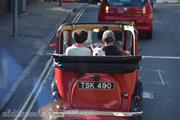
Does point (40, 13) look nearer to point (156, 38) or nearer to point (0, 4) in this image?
point (0, 4)

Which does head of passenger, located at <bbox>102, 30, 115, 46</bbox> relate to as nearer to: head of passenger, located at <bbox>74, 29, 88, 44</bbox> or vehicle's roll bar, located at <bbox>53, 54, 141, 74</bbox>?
head of passenger, located at <bbox>74, 29, 88, 44</bbox>

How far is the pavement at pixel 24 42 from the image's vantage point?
12693 millimetres

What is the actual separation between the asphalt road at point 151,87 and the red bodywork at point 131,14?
0.65 meters

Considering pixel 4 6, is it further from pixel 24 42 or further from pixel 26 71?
pixel 26 71

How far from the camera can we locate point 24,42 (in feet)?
58.7

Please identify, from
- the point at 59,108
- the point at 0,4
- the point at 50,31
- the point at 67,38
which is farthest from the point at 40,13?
the point at 59,108

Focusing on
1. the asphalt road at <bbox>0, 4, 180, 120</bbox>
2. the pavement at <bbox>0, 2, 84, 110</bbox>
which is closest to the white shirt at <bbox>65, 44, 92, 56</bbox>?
the asphalt road at <bbox>0, 4, 180, 120</bbox>

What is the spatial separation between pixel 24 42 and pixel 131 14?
3912 mm

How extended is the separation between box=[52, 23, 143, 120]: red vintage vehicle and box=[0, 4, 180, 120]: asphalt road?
1.56 meters

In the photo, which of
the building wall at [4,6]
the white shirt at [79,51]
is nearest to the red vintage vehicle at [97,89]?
the white shirt at [79,51]

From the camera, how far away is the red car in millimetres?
18547

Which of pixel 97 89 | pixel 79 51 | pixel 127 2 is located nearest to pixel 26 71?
pixel 79 51

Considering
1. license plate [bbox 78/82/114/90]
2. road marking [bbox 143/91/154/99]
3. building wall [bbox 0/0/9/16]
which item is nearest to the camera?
license plate [bbox 78/82/114/90]

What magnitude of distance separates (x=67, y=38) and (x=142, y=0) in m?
9.29
